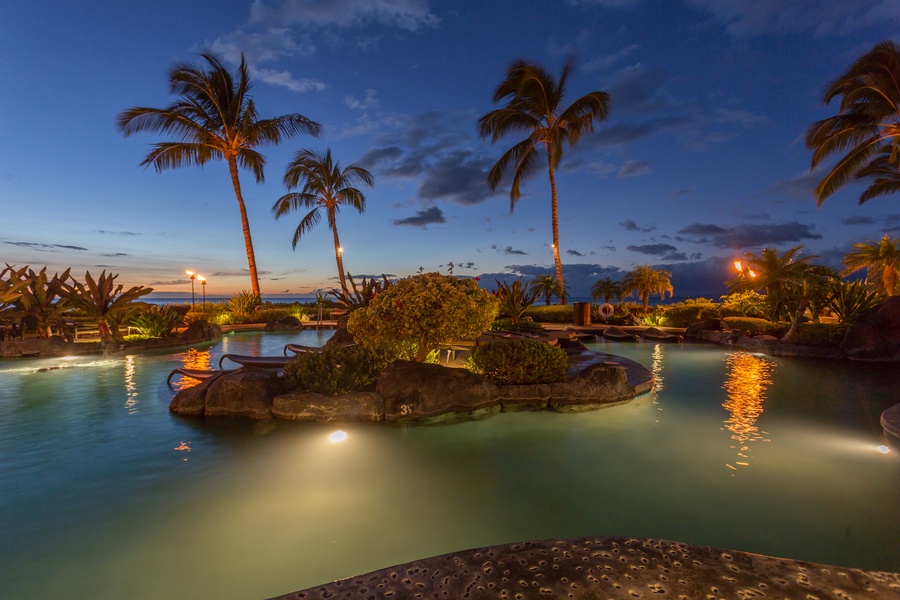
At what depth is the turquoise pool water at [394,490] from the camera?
320 centimetres

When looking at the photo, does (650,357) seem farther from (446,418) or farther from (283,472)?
(283,472)

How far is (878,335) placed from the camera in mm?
11352

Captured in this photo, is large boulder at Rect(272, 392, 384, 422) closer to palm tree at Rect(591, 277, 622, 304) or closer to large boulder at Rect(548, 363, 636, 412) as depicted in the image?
large boulder at Rect(548, 363, 636, 412)

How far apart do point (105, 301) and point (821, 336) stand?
22113mm

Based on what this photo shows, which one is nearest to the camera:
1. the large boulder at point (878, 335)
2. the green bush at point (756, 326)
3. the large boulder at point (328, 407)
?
the large boulder at point (328, 407)

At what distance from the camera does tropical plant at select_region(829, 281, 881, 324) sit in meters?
14.2

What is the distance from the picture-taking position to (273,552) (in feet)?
10.9

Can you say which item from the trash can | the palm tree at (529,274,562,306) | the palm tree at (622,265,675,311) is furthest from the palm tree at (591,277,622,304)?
the trash can

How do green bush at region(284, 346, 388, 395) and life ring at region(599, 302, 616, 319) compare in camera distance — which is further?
life ring at region(599, 302, 616, 319)

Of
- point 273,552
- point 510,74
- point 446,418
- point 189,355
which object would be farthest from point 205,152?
point 273,552

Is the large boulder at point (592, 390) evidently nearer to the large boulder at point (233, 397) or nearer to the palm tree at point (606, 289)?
the large boulder at point (233, 397)

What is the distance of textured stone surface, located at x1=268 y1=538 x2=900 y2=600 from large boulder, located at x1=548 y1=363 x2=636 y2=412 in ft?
15.9

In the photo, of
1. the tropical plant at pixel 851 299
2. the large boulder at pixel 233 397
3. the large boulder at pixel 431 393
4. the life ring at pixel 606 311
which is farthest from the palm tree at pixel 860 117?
the large boulder at pixel 233 397

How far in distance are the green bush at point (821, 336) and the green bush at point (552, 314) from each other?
28.1 feet
